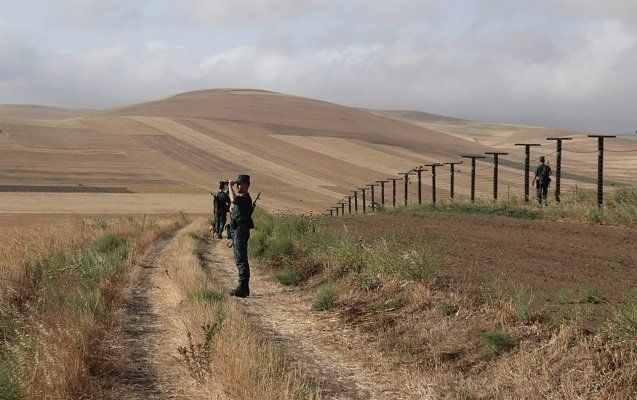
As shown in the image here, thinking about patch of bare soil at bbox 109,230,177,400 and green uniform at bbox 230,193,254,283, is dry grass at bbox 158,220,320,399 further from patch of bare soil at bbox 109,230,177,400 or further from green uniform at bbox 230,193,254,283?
green uniform at bbox 230,193,254,283

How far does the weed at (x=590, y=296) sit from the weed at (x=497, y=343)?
148cm

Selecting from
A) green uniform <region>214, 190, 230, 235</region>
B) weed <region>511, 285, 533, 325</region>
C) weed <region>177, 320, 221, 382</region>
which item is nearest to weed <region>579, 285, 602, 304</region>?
weed <region>511, 285, 533, 325</region>

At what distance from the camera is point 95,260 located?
13383mm

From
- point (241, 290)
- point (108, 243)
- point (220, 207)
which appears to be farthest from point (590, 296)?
point (220, 207)

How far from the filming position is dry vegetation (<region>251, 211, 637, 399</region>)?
Answer: 20.2 ft

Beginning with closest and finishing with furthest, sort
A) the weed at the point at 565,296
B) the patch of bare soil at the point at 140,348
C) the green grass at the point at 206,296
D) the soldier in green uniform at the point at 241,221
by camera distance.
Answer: the patch of bare soil at the point at 140,348
the weed at the point at 565,296
the green grass at the point at 206,296
the soldier in green uniform at the point at 241,221

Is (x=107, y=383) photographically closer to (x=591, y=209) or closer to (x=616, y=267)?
(x=616, y=267)

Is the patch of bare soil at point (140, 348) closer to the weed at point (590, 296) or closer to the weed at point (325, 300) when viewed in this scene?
the weed at point (325, 300)

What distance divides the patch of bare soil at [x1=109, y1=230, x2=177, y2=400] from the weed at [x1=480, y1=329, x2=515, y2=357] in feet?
10.3

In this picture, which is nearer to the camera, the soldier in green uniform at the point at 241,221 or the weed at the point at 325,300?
the weed at the point at 325,300

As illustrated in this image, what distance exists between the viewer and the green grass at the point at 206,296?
32.6ft

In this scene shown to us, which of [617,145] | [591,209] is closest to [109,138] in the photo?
[591,209]

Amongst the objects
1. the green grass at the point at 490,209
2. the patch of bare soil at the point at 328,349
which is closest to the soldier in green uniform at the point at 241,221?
the patch of bare soil at the point at 328,349

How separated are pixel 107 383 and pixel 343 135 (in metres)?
101
